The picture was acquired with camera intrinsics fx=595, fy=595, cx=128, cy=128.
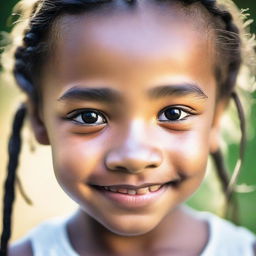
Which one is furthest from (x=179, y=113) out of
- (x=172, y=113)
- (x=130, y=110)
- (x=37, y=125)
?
(x=37, y=125)

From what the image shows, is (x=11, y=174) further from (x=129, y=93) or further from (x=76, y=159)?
(x=129, y=93)

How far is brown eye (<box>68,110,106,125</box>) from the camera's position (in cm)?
119

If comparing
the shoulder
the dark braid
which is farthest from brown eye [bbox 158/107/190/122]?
the shoulder

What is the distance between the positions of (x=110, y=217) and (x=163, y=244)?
0.28m

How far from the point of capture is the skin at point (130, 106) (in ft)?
3.73

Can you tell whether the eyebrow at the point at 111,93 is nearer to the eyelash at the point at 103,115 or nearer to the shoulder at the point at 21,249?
the eyelash at the point at 103,115

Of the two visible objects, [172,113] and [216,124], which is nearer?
[172,113]

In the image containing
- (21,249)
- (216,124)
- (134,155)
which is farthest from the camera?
(21,249)

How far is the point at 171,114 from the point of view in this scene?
3.94 feet

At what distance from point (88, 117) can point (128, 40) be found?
0.18 meters

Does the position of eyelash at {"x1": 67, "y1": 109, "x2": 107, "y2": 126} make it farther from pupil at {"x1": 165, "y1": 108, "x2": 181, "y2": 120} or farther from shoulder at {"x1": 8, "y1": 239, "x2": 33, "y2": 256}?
shoulder at {"x1": 8, "y1": 239, "x2": 33, "y2": 256}

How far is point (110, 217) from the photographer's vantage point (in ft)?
4.00

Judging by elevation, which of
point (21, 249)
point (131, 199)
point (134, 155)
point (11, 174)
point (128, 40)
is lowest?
point (21, 249)

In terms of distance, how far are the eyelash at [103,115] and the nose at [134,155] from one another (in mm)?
69
